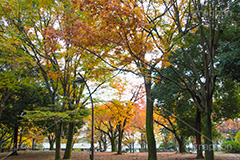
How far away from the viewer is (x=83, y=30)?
6223 mm

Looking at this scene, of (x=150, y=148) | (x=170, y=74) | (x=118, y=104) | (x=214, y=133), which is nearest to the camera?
(x=150, y=148)

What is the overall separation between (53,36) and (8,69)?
669 centimetres

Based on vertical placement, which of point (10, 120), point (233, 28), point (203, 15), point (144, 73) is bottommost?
point (10, 120)

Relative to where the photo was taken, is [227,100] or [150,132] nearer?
[150,132]

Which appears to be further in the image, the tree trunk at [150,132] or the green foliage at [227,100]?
the green foliage at [227,100]

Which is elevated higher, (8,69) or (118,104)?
(8,69)

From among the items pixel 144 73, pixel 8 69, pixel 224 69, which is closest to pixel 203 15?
pixel 224 69

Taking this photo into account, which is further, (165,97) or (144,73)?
(165,97)

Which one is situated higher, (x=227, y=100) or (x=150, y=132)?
(x=227, y=100)

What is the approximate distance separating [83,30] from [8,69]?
27.2 ft

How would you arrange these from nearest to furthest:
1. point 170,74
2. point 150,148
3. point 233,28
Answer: point 233,28, point 150,148, point 170,74

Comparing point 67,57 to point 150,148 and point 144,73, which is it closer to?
point 144,73

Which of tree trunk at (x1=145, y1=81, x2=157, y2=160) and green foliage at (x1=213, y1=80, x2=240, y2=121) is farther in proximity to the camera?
green foliage at (x1=213, y1=80, x2=240, y2=121)

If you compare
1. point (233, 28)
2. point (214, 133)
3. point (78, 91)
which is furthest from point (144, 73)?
point (214, 133)
